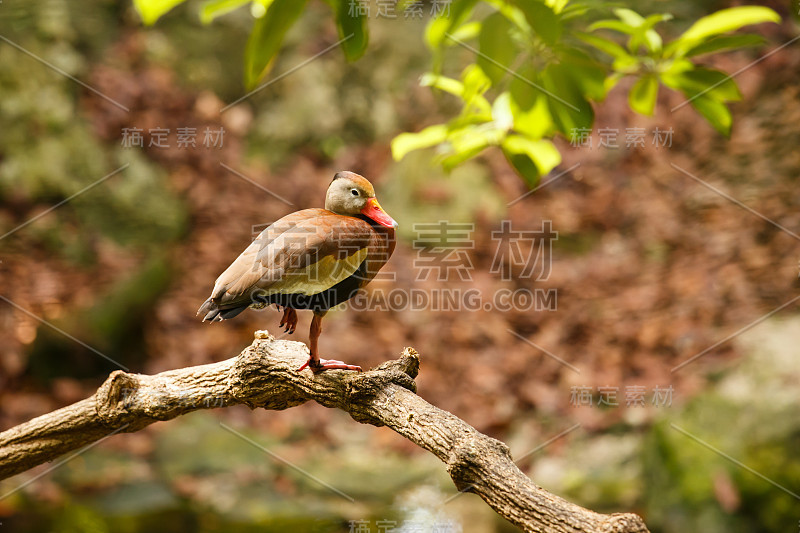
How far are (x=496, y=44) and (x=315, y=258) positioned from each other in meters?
0.55

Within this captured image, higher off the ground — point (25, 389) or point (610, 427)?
point (25, 389)

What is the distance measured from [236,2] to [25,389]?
3.56 m

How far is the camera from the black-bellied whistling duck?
1.25 m

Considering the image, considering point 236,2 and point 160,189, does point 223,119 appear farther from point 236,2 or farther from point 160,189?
point 236,2

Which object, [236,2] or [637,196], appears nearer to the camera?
[236,2]

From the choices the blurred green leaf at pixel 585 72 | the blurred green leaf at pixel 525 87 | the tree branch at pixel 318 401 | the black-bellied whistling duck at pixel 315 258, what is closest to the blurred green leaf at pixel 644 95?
the blurred green leaf at pixel 585 72

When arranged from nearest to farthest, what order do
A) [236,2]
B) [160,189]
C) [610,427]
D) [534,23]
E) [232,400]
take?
[534,23] < [236,2] < [232,400] < [610,427] < [160,189]

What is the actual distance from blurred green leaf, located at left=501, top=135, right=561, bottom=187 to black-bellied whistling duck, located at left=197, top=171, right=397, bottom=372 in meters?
0.34

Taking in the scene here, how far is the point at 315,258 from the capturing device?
1276 mm

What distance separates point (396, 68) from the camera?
17.4 ft

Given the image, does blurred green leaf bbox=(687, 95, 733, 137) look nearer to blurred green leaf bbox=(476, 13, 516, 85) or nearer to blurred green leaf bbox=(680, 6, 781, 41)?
blurred green leaf bbox=(680, 6, 781, 41)

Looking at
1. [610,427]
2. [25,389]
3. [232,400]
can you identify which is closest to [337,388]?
[232,400]

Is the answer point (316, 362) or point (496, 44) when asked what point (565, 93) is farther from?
point (316, 362)

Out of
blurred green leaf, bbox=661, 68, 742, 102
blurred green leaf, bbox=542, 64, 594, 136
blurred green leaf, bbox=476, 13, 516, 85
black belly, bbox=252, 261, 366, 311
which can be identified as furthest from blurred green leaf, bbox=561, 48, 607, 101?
black belly, bbox=252, 261, 366, 311
